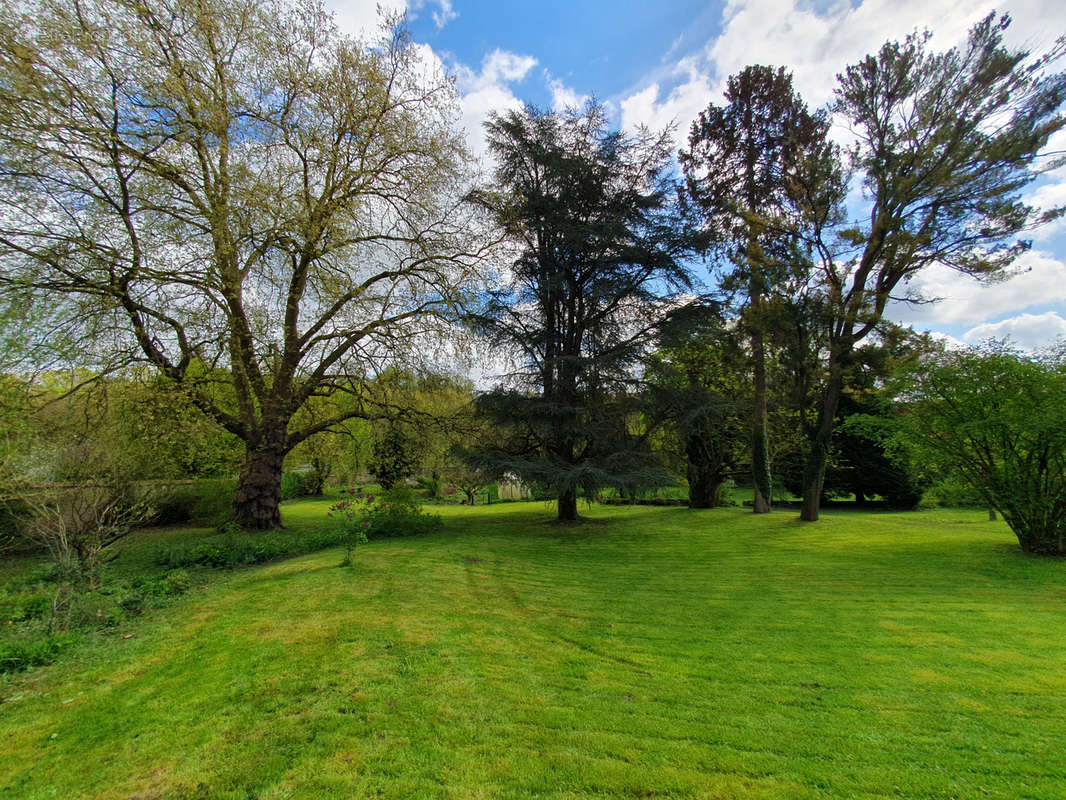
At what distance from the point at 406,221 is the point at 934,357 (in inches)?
497

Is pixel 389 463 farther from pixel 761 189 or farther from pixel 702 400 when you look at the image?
pixel 761 189

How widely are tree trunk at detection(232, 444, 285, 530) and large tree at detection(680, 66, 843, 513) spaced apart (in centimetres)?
1385

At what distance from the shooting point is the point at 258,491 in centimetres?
1120

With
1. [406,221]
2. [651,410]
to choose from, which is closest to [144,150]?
[406,221]

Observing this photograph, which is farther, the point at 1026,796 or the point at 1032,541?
the point at 1032,541

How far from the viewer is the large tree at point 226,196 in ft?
24.1

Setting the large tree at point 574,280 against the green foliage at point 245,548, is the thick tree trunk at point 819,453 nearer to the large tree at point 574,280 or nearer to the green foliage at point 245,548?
the large tree at point 574,280

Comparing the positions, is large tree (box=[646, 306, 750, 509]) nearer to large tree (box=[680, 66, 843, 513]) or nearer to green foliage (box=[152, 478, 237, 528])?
large tree (box=[680, 66, 843, 513])

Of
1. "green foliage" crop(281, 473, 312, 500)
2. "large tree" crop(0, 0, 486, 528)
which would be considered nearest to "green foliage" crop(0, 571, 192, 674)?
"large tree" crop(0, 0, 486, 528)

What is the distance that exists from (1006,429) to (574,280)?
390 inches

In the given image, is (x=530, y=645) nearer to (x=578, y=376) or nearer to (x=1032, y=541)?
(x=578, y=376)

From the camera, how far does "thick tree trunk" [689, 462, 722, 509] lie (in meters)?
18.1

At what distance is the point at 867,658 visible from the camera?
3922 mm

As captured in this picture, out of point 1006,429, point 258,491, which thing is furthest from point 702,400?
point 258,491
